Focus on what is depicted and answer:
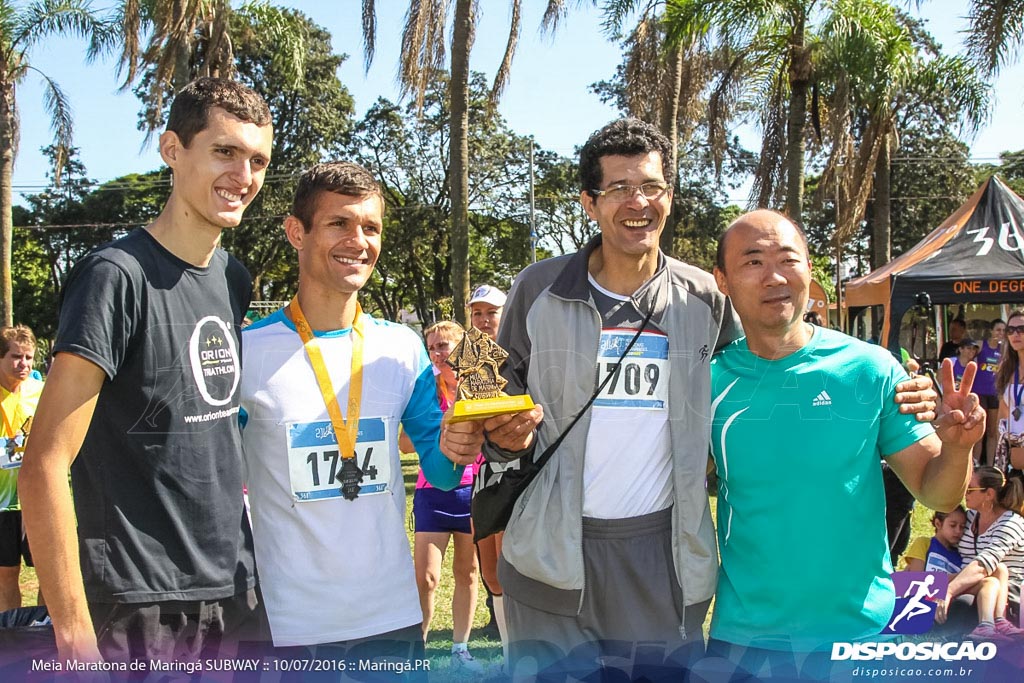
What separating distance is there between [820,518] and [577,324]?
3.04 ft

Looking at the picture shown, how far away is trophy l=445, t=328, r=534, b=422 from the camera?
218 centimetres

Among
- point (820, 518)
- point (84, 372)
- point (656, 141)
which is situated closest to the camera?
point (84, 372)

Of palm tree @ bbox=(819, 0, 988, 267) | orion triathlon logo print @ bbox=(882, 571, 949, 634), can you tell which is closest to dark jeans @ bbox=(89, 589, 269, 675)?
orion triathlon logo print @ bbox=(882, 571, 949, 634)

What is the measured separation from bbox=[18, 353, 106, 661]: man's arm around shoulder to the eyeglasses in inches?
63.2

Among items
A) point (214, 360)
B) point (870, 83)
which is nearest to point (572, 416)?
point (214, 360)

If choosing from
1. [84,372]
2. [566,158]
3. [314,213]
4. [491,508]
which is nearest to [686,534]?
[491,508]

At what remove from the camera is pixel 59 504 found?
1846 millimetres

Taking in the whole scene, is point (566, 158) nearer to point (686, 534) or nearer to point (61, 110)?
point (61, 110)

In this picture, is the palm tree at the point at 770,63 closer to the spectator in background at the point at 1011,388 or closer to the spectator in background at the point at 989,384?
the spectator in background at the point at 989,384

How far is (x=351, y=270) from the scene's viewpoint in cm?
243

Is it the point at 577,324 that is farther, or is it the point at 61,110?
the point at 61,110

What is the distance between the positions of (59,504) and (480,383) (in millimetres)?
1069

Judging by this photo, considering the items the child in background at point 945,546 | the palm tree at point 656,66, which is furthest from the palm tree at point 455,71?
the child in background at point 945,546

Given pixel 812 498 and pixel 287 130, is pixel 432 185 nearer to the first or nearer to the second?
pixel 287 130
